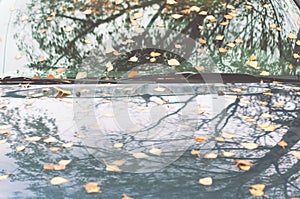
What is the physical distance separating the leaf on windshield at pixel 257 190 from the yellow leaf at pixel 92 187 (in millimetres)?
527

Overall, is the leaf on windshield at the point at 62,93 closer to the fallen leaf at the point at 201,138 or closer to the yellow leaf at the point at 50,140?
the yellow leaf at the point at 50,140

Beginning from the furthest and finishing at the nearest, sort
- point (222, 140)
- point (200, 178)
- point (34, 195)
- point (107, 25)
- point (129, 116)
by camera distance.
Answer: point (107, 25) → point (129, 116) → point (222, 140) → point (200, 178) → point (34, 195)

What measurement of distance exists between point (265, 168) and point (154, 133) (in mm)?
523

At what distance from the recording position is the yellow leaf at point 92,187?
157 cm

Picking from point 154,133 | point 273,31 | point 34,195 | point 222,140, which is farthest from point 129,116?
point 273,31

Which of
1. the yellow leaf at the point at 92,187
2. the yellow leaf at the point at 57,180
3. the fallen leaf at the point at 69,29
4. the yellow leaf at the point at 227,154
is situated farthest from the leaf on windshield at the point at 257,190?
the fallen leaf at the point at 69,29

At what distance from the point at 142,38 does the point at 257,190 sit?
4.45 ft

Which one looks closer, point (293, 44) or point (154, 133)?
point (154, 133)

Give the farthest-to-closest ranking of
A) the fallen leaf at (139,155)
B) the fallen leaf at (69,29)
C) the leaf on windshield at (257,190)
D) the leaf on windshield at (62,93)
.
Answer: the fallen leaf at (69,29)
the leaf on windshield at (62,93)
the fallen leaf at (139,155)
the leaf on windshield at (257,190)

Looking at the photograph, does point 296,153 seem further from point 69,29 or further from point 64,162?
point 69,29

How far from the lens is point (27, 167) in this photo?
5.77 ft

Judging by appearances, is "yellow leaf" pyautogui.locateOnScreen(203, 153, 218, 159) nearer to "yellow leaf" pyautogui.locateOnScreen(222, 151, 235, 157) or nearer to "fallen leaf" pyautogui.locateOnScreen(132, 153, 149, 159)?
"yellow leaf" pyautogui.locateOnScreen(222, 151, 235, 157)

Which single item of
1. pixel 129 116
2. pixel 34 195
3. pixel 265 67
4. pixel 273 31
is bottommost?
pixel 34 195

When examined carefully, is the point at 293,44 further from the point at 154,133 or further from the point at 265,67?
the point at 154,133
